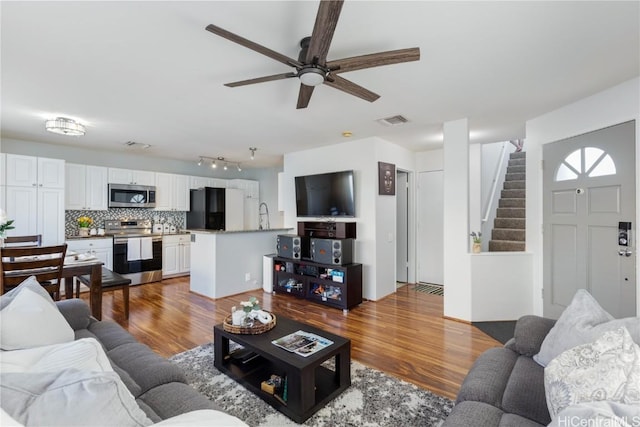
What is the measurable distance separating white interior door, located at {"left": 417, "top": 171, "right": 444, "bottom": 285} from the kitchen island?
9.09 ft

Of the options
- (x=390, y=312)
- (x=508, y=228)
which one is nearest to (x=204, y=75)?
(x=390, y=312)

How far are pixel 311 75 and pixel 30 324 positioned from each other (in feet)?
6.70

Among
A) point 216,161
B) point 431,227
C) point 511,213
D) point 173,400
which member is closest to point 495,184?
point 511,213

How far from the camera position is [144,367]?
5.16 feet

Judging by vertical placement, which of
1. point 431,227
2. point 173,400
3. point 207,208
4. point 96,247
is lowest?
point 173,400

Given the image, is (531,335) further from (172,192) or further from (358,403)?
(172,192)

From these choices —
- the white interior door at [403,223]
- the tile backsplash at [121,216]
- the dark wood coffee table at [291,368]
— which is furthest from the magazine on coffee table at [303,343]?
the tile backsplash at [121,216]

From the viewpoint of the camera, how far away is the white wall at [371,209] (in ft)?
14.2

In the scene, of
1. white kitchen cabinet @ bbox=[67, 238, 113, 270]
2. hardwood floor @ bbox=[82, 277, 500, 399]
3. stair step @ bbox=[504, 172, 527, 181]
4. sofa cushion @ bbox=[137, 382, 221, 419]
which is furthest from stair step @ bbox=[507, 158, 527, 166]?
white kitchen cabinet @ bbox=[67, 238, 113, 270]

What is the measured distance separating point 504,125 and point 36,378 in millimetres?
4575

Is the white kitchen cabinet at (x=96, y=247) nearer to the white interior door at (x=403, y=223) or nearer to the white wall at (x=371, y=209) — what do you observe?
the white wall at (x=371, y=209)

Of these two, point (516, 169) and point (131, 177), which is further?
point (516, 169)

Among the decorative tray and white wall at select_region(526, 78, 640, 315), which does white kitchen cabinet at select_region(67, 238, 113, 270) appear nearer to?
the decorative tray

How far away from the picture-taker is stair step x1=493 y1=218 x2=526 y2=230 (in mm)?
4902
